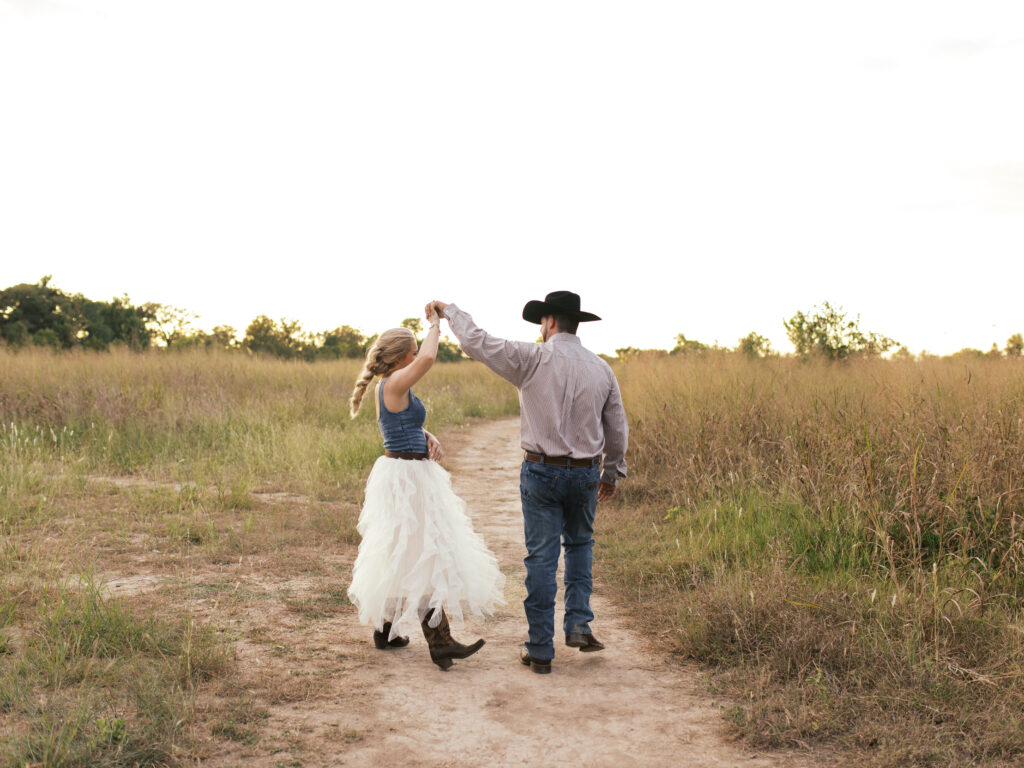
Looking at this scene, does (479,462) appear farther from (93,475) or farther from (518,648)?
(518,648)

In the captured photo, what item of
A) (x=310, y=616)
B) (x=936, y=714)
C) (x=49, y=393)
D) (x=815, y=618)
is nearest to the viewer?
(x=936, y=714)

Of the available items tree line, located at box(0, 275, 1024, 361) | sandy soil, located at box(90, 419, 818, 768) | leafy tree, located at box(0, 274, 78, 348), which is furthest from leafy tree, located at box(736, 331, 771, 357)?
leafy tree, located at box(0, 274, 78, 348)

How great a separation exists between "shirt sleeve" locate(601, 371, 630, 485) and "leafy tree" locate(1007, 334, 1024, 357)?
595 cm

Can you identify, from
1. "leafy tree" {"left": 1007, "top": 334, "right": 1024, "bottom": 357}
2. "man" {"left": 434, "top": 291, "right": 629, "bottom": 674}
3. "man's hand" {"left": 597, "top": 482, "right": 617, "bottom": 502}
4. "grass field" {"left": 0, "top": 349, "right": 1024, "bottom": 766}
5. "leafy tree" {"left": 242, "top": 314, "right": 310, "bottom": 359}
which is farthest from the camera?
"leafy tree" {"left": 242, "top": 314, "right": 310, "bottom": 359}

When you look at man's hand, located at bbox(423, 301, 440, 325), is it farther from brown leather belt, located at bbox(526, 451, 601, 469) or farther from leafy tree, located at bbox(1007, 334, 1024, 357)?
leafy tree, located at bbox(1007, 334, 1024, 357)

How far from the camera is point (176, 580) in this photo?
5.64 m

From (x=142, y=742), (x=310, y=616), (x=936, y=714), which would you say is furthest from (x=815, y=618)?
(x=142, y=742)

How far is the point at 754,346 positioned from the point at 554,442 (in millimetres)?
9497

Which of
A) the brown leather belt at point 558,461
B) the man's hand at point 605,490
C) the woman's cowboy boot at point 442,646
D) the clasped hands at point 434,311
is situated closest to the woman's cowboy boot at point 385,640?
the woman's cowboy boot at point 442,646

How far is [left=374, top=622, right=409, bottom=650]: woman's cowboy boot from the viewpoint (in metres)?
4.58

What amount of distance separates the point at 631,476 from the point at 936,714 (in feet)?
19.7

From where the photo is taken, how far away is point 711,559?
19.4ft

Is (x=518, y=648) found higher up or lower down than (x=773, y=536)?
lower down

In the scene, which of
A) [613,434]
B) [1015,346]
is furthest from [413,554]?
[1015,346]
